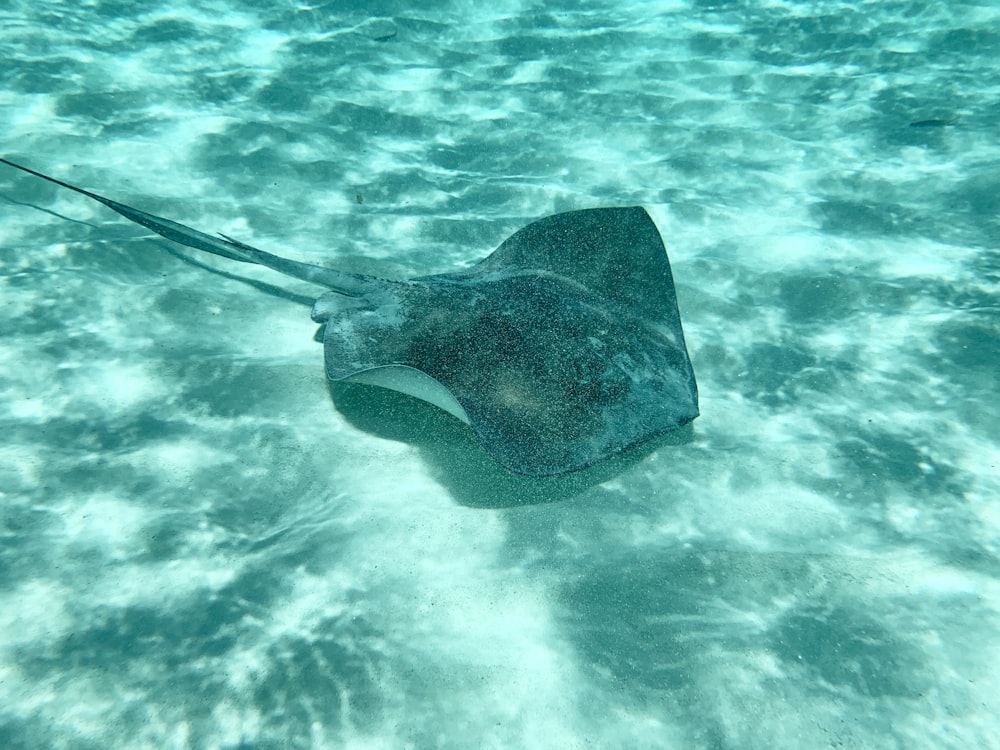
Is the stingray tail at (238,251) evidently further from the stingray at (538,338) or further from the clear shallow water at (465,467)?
the clear shallow water at (465,467)

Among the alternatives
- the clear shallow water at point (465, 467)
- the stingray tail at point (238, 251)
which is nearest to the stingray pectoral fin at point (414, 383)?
the clear shallow water at point (465, 467)

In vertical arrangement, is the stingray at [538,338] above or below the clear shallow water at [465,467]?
above

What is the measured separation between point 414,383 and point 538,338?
0.85m

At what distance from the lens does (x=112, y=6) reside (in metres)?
9.81

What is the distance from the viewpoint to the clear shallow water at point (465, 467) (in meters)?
2.53

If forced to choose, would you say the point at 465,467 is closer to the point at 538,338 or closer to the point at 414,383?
the point at 414,383

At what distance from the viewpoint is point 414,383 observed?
3346 millimetres

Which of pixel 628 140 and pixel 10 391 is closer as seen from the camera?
pixel 10 391

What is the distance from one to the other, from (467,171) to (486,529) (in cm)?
538

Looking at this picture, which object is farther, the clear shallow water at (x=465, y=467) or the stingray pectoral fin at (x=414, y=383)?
the stingray pectoral fin at (x=414, y=383)

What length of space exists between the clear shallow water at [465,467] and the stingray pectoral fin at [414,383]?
1.67 ft

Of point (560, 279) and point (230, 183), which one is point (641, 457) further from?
point (230, 183)

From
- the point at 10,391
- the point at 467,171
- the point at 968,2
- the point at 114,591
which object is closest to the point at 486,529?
the point at 114,591

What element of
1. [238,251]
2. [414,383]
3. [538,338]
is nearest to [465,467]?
[414,383]
